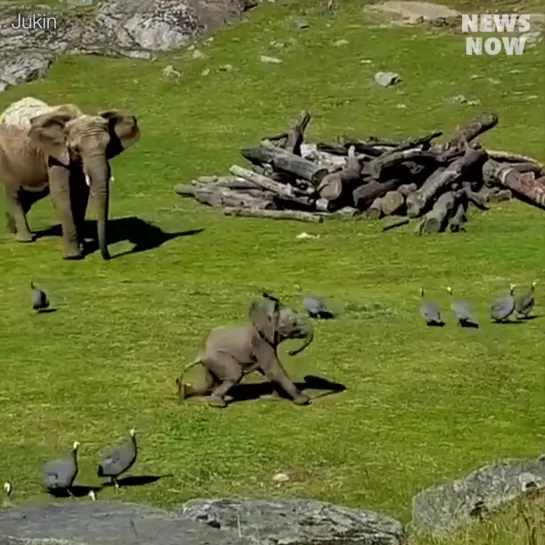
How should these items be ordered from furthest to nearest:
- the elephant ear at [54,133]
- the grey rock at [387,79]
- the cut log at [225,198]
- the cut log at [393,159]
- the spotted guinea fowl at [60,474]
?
1. the grey rock at [387,79]
2. the cut log at [225,198]
3. the cut log at [393,159]
4. the elephant ear at [54,133]
5. the spotted guinea fowl at [60,474]

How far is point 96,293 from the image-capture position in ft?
73.3

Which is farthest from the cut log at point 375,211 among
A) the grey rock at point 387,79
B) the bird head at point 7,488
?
the bird head at point 7,488

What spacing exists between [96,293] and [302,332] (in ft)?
21.4

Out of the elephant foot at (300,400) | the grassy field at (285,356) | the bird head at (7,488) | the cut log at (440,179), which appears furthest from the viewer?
the cut log at (440,179)

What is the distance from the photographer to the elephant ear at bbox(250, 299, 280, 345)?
16.2 meters

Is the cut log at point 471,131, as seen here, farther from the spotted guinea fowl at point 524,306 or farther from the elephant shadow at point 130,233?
the spotted guinea fowl at point 524,306

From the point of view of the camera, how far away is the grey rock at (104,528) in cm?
916

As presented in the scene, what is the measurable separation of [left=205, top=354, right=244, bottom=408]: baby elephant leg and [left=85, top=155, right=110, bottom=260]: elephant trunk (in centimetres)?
893

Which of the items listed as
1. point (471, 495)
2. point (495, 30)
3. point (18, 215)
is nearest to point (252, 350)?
point (471, 495)

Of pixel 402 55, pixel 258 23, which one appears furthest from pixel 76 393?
pixel 258 23

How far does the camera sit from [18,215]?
1069 inches

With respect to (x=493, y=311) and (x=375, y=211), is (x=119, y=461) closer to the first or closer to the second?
(x=493, y=311)

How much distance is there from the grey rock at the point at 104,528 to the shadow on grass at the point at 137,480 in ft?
12.5

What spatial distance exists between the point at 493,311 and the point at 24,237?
9738 millimetres
